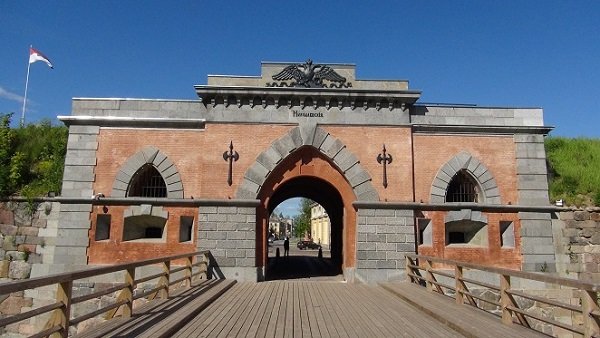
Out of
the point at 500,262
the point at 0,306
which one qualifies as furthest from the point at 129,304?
the point at 500,262

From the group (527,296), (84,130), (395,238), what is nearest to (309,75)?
(395,238)

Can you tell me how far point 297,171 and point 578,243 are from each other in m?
9.08

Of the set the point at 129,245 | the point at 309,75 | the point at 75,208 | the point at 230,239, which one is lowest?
the point at 129,245

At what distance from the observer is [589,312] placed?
5156mm

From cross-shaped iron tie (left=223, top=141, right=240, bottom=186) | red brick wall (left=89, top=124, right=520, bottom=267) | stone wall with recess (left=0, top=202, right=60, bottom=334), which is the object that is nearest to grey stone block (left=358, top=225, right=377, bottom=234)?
red brick wall (left=89, top=124, right=520, bottom=267)

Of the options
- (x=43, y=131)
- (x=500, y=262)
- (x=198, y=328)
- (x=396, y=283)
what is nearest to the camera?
(x=198, y=328)

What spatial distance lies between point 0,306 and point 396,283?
464 inches

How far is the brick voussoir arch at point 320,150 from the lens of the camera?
Result: 1322 centimetres

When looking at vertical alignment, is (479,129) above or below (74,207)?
above

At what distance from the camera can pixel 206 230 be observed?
12.8 meters

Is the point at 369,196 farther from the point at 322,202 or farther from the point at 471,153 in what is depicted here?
the point at 322,202

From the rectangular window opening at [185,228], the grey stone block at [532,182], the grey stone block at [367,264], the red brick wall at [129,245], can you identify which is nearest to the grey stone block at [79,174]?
the red brick wall at [129,245]

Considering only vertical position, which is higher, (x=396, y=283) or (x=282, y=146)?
(x=282, y=146)

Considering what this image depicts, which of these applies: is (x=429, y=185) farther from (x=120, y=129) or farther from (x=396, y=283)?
(x=120, y=129)
